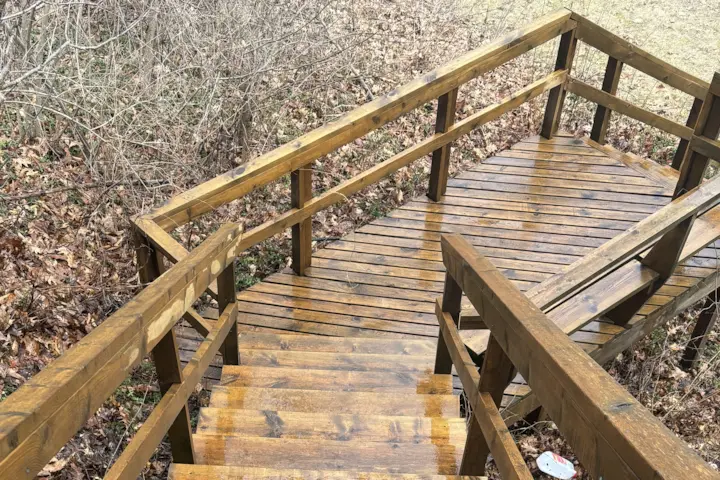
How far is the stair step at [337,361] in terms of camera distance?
423 centimetres

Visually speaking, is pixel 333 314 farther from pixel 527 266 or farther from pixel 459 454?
pixel 459 454

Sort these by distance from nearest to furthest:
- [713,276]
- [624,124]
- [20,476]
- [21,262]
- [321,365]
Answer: [20,476]
[321,365]
[21,262]
[713,276]
[624,124]

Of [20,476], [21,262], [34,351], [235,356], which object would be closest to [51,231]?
[21,262]

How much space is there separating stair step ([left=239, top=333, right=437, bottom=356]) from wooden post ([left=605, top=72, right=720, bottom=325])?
1.57 meters

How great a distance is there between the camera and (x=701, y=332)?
6.54 m

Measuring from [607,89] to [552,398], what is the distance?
604 cm

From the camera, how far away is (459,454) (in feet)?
10.3

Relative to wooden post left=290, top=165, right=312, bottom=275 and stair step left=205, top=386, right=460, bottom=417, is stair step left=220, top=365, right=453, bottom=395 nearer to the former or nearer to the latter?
stair step left=205, top=386, right=460, bottom=417

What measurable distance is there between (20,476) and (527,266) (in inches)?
193

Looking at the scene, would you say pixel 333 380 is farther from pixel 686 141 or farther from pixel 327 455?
pixel 686 141

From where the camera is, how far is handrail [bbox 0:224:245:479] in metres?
1.39

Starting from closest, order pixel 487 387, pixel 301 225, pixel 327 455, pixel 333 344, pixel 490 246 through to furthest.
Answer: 1. pixel 487 387
2. pixel 327 455
3. pixel 333 344
4. pixel 301 225
5. pixel 490 246

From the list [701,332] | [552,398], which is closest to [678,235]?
[701,332]

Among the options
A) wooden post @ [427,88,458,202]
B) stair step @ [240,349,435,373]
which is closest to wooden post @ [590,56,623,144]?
wooden post @ [427,88,458,202]
